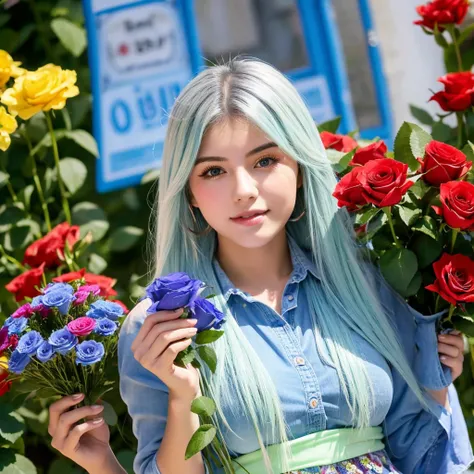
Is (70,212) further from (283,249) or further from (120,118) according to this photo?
(283,249)

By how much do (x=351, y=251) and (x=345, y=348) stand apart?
247 mm

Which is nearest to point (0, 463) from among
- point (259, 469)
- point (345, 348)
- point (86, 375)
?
point (86, 375)

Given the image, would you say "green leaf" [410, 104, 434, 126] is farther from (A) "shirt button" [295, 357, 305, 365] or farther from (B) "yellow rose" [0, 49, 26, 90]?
(B) "yellow rose" [0, 49, 26, 90]

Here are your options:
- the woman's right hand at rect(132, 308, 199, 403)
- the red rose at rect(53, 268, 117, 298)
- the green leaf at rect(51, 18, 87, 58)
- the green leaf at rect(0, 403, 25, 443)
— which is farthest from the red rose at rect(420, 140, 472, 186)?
the green leaf at rect(51, 18, 87, 58)

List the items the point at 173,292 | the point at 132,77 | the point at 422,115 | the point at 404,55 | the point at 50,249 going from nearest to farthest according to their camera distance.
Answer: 1. the point at 173,292
2. the point at 50,249
3. the point at 422,115
4. the point at 132,77
5. the point at 404,55

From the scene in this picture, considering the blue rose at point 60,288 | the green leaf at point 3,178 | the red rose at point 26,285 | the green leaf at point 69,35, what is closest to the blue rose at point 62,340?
the blue rose at point 60,288

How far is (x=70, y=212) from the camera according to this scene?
9.82 ft

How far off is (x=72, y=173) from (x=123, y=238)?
Answer: 0.94ft

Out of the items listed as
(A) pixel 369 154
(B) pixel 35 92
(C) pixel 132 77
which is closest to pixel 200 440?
(A) pixel 369 154

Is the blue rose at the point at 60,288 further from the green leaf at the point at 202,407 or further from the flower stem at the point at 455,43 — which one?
the flower stem at the point at 455,43

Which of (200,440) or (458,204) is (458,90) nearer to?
(458,204)

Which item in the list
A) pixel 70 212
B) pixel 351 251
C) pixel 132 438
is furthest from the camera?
pixel 70 212

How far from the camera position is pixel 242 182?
1865 millimetres

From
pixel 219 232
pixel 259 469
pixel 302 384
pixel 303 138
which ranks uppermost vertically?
pixel 303 138
